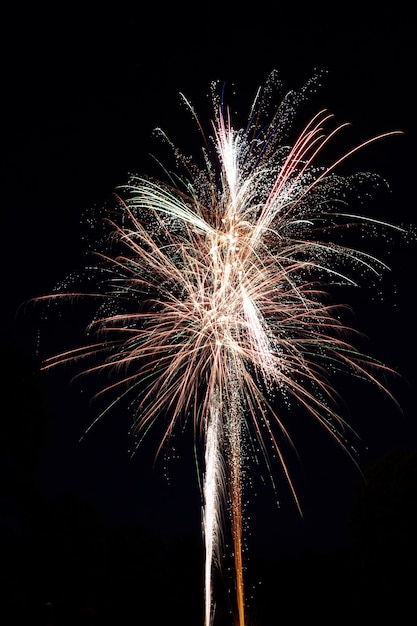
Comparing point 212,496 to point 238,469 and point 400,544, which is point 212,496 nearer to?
point 238,469

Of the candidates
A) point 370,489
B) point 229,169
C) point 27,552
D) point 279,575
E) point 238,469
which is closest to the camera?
point 229,169

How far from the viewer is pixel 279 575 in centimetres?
2506

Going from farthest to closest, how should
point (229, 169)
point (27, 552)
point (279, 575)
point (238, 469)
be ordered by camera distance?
1. point (279, 575)
2. point (27, 552)
3. point (238, 469)
4. point (229, 169)

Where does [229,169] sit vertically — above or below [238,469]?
above

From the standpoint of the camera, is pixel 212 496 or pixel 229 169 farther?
pixel 212 496

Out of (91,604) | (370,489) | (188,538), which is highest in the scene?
(188,538)

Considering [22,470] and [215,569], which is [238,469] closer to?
[22,470]

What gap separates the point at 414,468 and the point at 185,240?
9.02 m

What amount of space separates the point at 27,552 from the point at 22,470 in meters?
2.24

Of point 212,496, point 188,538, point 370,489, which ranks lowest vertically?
point 212,496

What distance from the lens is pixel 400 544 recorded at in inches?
702

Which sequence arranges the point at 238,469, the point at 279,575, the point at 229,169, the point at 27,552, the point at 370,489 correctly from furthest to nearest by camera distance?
the point at 279,575 < the point at 370,489 < the point at 27,552 < the point at 238,469 < the point at 229,169

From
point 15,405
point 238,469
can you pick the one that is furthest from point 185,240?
point 15,405

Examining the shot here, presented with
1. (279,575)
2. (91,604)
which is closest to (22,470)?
(91,604)
